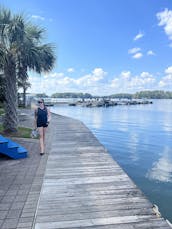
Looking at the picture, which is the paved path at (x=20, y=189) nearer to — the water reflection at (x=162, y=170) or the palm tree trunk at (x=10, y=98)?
the water reflection at (x=162, y=170)

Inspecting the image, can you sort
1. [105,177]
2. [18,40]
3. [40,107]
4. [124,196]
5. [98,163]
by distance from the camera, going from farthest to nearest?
1. [18,40]
2. [40,107]
3. [98,163]
4. [105,177]
5. [124,196]

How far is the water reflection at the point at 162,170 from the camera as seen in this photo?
7.35m


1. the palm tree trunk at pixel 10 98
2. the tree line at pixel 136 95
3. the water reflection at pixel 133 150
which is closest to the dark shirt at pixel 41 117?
the palm tree trunk at pixel 10 98

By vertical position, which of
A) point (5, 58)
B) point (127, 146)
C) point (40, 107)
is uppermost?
point (5, 58)

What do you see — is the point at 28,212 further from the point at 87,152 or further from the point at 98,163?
the point at 87,152

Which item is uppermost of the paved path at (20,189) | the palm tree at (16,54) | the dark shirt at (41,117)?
the palm tree at (16,54)

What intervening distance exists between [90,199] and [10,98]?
6.98 m

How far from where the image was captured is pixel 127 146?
39.8 feet

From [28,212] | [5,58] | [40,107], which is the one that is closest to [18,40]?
[5,58]

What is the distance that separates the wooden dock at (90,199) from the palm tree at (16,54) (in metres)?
4.50

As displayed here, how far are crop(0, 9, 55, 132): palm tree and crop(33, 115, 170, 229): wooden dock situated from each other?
4500mm

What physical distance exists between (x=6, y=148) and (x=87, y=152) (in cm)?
224

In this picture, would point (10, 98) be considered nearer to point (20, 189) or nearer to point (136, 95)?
point (20, 189)

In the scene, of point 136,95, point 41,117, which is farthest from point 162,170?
point 136,95
